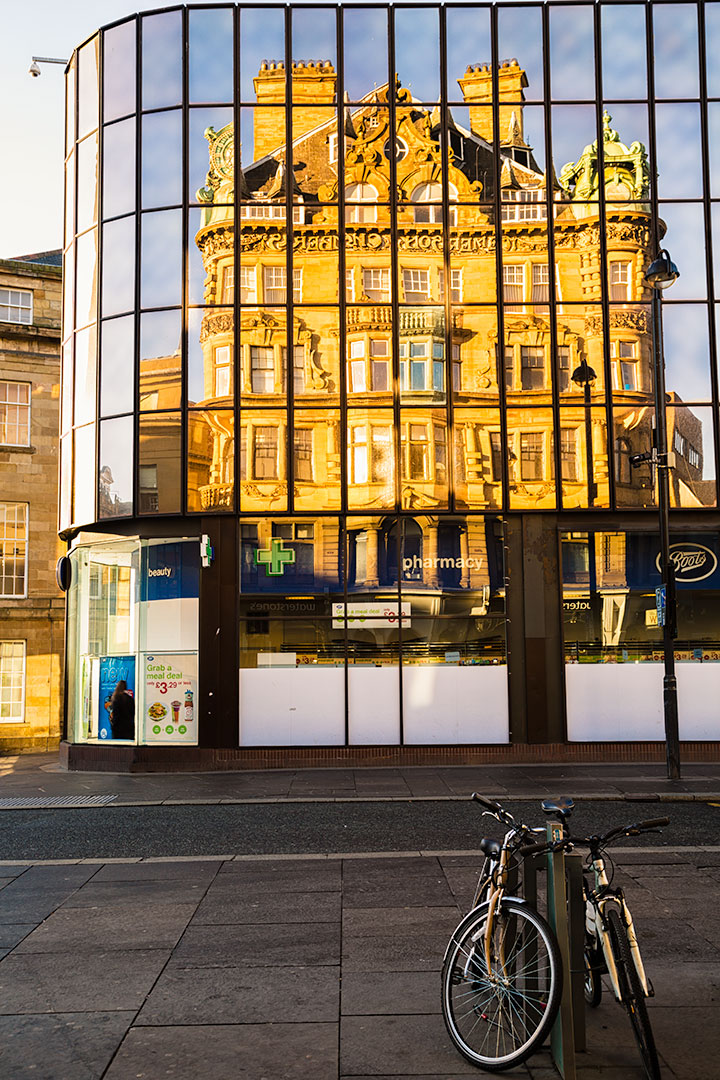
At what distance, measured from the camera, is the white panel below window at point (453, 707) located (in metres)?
20.8

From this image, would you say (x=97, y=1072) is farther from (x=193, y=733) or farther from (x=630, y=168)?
(x=630, y=168)

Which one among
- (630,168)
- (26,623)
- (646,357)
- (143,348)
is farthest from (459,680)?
(26,623)

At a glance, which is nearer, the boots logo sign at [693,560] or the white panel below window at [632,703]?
the white panel below window at [632,703]

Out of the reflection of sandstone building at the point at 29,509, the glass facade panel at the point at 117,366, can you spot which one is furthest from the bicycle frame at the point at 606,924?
the reflection of sandstone building at the point at 29,509

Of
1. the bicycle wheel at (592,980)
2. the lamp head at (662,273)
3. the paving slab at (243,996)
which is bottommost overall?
the paving slab at (243,996)

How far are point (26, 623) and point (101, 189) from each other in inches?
523

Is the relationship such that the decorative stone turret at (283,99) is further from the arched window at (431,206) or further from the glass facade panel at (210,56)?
the arched window at (431,206)

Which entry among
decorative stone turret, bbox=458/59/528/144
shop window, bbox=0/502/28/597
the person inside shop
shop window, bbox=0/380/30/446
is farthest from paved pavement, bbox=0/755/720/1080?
shop window, bbox=0/380/30/446

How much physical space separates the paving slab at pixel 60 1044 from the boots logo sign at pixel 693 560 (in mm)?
17217

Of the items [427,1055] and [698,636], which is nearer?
[427,1055]

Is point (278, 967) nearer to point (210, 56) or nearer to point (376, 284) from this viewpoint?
point (376, 284)

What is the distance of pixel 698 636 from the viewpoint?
2138 cm

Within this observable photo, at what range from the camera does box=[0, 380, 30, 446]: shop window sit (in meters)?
31.2

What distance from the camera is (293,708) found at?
20.9 metres
